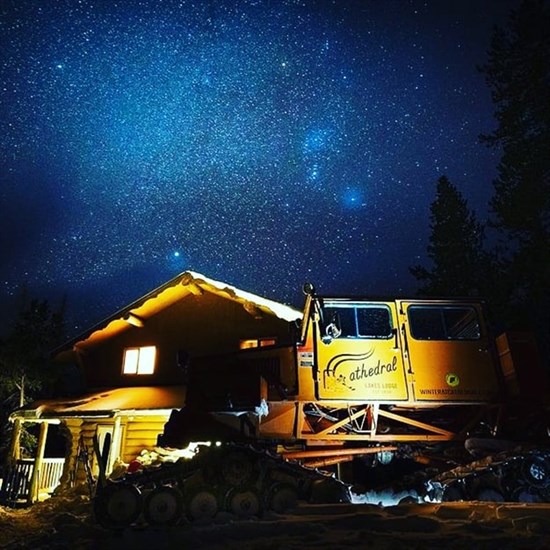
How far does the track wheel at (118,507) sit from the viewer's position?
6.27 metres

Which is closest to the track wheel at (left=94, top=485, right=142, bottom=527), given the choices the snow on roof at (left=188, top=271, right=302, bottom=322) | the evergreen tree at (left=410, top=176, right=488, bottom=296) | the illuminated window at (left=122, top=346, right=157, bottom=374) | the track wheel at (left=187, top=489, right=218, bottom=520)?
the track wheel at (left=187, top=489, right=218, bottom=520)

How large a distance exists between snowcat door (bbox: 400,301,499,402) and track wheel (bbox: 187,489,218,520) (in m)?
3.93

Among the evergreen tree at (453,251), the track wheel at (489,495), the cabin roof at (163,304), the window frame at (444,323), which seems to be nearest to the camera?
the track wheel at (489,495)

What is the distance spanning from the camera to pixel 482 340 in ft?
28.2

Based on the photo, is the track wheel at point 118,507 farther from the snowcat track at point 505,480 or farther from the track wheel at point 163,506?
the snowcat track at point 505,480

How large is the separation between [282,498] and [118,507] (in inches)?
90.6

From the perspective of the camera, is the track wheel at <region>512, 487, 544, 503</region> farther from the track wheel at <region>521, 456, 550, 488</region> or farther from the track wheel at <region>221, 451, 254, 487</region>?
the track wheel at <region>221, 451, 254, 487</region>

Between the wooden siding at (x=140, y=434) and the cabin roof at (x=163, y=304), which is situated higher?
the cabin roof at (x=163, y=304)

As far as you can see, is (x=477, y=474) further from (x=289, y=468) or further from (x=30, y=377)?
(x=30, y=377)

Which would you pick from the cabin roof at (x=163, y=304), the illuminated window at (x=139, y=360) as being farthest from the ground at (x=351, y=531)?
the illuminated window at (x=139, y=360)

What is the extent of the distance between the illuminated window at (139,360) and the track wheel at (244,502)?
12.3 metres

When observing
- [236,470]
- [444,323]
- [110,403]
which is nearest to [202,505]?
[236,470]

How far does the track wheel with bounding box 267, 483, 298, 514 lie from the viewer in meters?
6.48

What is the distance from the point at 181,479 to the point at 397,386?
401cm
